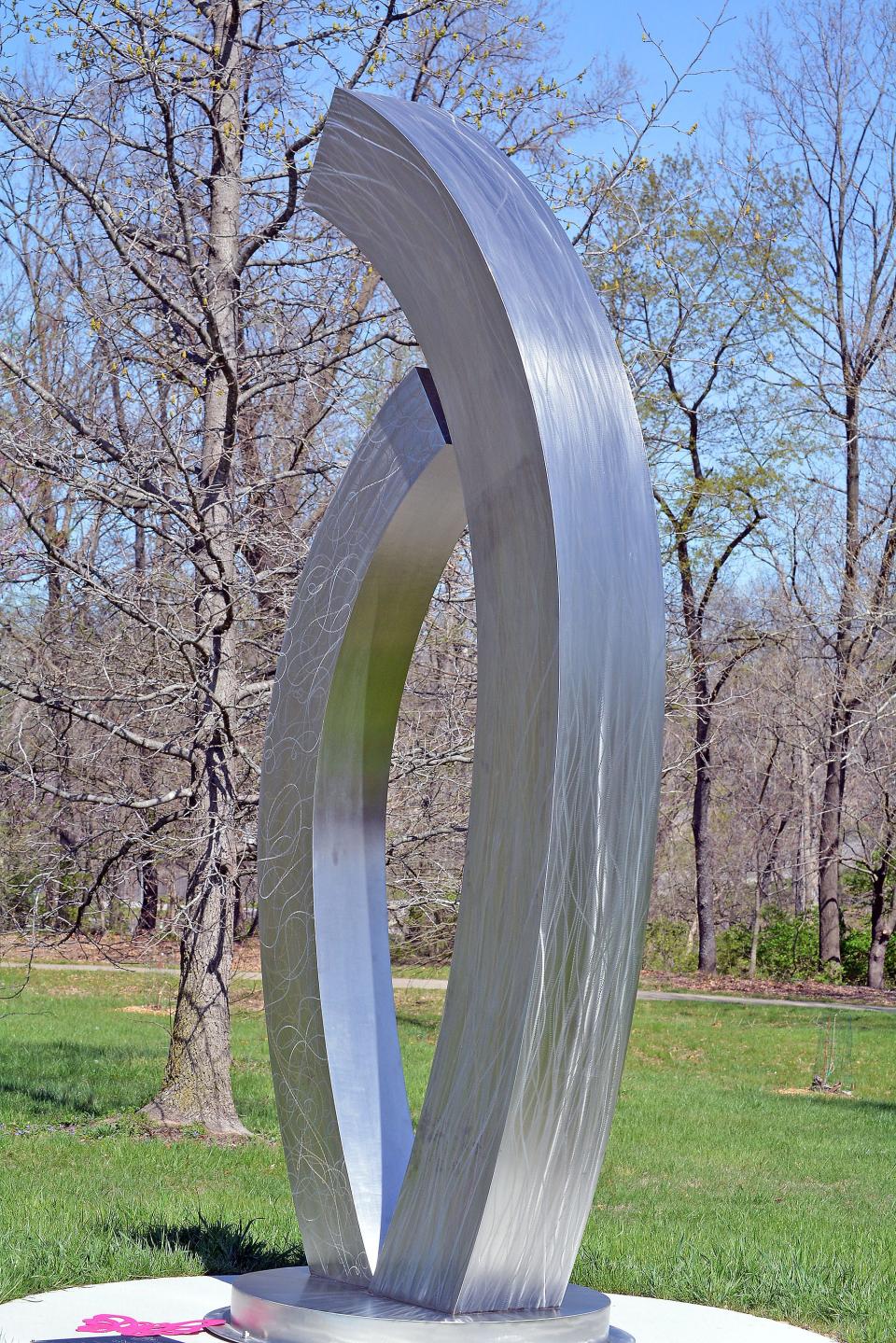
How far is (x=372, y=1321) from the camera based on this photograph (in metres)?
3.87

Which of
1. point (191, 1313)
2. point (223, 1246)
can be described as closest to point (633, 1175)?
point (223, 1246)

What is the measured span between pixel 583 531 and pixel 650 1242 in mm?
4170

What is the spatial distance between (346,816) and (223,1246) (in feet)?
7.40

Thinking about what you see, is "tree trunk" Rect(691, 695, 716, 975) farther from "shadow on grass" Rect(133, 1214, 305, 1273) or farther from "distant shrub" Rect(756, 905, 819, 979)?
"shadow on grass" Rect(133, 1214, 305, 1273)

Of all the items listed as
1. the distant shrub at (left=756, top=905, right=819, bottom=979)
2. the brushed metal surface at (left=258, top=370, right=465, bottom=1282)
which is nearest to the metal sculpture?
the brushed metal surface at (left=258, top=370, right=465, bottom=1282)

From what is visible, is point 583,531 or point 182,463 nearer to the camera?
point 583,531

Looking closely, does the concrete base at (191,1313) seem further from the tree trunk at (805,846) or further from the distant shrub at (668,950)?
the distant shrub at (668,950)

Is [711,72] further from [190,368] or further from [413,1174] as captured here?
[413,1174]

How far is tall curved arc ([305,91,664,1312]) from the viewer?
386cm

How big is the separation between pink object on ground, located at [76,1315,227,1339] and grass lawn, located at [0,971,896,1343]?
599 mm

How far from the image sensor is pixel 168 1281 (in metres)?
5.54

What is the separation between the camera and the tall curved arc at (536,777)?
3863 millimetres

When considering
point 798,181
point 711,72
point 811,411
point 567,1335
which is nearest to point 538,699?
point 567,1335

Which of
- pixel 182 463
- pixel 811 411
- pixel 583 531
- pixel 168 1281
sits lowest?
pixel 168 1281
